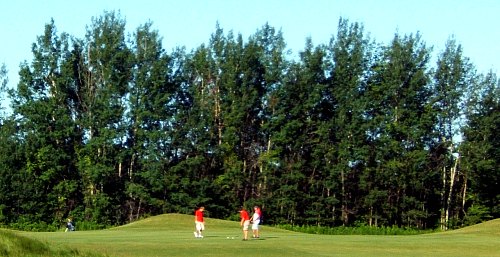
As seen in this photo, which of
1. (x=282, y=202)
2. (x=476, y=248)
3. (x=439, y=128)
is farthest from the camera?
(x=439, y=128)

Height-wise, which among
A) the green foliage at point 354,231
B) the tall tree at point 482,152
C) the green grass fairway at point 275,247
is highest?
the tall tree at point 482,152

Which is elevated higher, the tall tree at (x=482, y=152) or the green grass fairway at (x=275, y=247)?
the tall tree at (x=482, y=152)

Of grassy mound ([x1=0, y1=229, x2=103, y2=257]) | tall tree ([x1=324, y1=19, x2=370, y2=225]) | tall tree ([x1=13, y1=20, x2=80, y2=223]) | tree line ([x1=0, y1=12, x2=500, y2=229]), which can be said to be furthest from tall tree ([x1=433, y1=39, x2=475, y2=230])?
grassy mound ([x1=0, y1=229, x2=103, y2=257])

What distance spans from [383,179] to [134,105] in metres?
25.5

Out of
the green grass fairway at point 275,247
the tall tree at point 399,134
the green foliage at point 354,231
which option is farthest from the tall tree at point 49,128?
the green grass fairway at point 275,247

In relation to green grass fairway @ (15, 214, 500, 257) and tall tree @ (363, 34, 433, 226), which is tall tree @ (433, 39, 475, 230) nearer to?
tall tree @ (363, 34, 433, 226)

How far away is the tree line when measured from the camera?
259 feet

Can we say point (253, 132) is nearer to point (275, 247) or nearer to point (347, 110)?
point (347, 110)

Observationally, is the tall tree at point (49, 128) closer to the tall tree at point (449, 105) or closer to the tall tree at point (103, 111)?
the tall tree at point (103, 111)

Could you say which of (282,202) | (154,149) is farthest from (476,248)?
(154,149)

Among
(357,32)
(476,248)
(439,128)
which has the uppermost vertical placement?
(357,32)

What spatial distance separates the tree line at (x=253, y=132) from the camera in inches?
3103

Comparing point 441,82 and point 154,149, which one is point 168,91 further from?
point 441,82

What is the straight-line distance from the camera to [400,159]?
3172 inches
